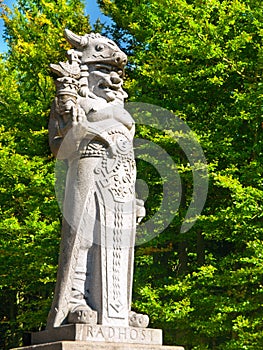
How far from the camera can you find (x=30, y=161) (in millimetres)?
17859

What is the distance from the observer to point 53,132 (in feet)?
26.7

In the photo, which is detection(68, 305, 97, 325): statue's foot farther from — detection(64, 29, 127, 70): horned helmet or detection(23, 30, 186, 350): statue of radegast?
detection(64, 29, 127, 70): horned helmet

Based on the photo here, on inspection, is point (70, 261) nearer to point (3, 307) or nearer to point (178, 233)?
point (178, 233)

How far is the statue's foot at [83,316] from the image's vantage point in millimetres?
7227

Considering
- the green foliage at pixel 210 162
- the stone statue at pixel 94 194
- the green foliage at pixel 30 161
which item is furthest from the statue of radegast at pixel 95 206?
the green foliage at pixel 30 161

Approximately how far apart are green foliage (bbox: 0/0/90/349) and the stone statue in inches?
353

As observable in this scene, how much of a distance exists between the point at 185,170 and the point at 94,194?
792 cm

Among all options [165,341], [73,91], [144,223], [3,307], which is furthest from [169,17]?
[3,307]

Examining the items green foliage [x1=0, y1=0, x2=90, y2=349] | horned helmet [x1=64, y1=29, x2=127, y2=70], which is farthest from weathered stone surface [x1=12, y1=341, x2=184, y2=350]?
green foliage [x1=0, y1=0, x2=90, y2=349]

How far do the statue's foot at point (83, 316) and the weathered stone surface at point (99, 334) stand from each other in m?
0.08

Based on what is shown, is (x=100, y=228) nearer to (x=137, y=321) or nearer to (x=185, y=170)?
(x=137, y=321)

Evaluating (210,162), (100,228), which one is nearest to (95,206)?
(100,228)

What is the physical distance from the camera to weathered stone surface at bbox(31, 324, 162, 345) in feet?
23.3

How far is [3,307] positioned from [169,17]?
1176 centimetres
